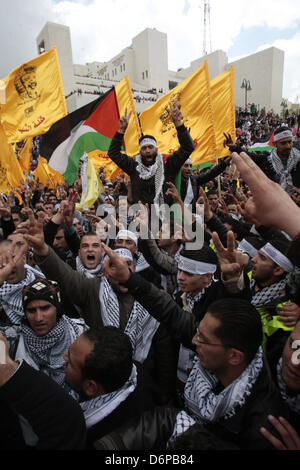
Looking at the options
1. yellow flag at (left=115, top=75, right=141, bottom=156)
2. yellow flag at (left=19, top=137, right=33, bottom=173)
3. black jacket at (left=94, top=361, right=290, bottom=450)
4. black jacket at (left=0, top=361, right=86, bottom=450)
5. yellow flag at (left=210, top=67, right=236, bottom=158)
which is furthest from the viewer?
yellow flag at (left=19, top=137, right=33, bottom=173)

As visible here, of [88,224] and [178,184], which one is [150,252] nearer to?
[178,184]

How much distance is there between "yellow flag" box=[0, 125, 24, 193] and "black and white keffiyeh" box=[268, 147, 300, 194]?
4.38 m

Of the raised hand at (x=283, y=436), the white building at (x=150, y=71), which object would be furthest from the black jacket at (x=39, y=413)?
the white building at (x=150, y=71)

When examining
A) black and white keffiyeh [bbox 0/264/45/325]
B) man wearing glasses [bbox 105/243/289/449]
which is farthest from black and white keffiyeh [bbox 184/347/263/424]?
black and white keffiyeh [bbox 0/264/45/325]

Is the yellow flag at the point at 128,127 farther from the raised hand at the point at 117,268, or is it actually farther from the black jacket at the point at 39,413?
the black jacket at the point at 39,413

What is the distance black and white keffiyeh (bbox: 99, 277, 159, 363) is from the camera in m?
2.05

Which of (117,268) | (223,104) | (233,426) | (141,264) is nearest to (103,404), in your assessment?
(233,426)

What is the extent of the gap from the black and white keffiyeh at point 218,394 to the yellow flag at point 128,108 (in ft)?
17.0

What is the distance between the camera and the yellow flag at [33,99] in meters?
5.30

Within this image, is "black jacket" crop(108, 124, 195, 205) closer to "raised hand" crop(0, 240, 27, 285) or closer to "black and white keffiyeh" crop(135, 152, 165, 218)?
"black and white keffiyeh" crop(135, 152, 165, 218)

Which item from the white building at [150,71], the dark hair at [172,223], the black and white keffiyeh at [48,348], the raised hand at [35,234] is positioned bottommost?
the black and white keffiyeh at [48,348]

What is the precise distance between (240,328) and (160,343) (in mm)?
921

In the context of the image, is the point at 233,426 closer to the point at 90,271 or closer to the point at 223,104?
the point at 90,271

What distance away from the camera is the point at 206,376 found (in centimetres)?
147
